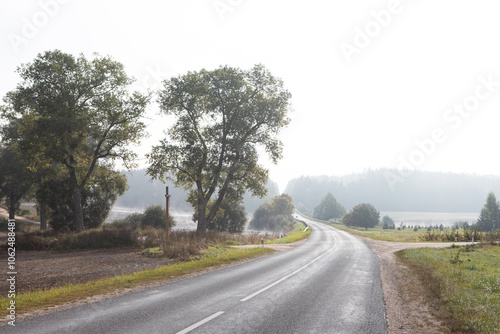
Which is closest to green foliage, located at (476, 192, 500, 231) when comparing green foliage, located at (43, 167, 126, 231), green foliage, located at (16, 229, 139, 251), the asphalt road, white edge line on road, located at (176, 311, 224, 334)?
the asphalt road

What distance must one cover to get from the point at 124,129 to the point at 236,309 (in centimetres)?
2456

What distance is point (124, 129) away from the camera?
90.9ft

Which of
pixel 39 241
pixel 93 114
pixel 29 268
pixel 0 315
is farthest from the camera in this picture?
pixel 93 114

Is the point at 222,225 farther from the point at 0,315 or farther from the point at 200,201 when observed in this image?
the point at 0,315

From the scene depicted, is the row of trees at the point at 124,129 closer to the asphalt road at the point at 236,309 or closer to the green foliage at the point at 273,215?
the asphalt road at the point at 236,309

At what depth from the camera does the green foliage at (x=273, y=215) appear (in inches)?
3548

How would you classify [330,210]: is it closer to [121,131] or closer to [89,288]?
[121,131]

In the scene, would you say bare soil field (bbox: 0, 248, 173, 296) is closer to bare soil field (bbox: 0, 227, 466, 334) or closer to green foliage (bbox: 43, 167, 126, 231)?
bare soil field (bbox: 0, 227, 466, 334)

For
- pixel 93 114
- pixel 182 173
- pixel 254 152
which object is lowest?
pixel 182 173

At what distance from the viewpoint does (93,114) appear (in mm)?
25516

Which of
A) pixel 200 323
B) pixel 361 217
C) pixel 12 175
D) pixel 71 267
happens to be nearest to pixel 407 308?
pixel 200 323

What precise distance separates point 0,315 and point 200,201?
22.7 m

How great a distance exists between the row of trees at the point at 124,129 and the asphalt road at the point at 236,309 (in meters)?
18.7

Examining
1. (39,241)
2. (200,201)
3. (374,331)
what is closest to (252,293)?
(374,331)
